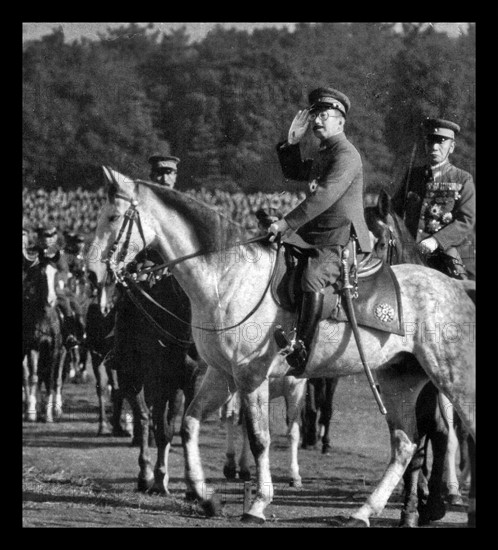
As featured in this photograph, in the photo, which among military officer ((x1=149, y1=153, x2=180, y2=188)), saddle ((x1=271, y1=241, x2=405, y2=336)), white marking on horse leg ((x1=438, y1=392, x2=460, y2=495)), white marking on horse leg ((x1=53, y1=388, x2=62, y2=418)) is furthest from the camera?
white marking on horse leg ((x1=53, y1=388, x2=62, y2=418))

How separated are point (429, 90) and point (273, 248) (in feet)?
7.71

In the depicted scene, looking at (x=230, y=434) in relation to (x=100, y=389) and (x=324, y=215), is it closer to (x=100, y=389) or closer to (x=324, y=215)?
(x=100, y=389)

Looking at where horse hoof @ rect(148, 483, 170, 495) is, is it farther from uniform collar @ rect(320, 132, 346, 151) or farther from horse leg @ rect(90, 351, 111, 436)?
uniform collar @ rect(320, 132, 346, 151)

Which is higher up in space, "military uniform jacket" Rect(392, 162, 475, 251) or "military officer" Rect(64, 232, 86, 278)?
"military uniform jacket" Rect(392, 162, 475, 251)

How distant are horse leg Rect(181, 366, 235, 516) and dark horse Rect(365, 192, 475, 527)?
1698 mm

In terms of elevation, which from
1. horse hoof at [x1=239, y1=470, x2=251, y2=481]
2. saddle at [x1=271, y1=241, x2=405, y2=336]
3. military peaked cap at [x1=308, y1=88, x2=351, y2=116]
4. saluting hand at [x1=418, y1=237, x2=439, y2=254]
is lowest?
horse hoof at [x1=239, y1=470, x2=251, y2=481]

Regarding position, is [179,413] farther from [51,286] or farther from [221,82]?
[221,82]

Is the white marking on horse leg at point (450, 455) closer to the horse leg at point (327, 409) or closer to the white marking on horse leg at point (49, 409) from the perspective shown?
the horse leg at point (327, 409)

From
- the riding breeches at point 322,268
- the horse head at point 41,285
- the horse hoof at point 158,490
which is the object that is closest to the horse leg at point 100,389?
the horse head at point 41,285

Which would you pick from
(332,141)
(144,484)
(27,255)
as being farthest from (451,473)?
(27,255)

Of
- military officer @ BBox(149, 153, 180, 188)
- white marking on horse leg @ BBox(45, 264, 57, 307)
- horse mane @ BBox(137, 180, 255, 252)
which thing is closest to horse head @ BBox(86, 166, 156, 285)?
horse mane @ BBox(137, 180, 255, 252)

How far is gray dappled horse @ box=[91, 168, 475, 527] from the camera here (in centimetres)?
1140

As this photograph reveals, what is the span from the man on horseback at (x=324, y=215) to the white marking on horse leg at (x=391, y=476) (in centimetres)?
111
